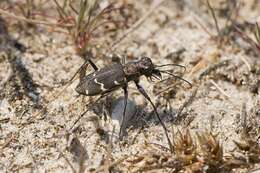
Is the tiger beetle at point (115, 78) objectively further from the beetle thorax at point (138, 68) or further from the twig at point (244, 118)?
the twig at point (244, 118)

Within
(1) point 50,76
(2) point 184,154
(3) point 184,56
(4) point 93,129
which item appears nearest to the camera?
(2) point 184,154

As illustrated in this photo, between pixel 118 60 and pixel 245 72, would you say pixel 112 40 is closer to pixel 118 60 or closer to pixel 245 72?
pixel 118 60

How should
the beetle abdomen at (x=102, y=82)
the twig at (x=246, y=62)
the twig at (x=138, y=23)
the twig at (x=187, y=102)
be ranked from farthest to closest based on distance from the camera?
the twig at (x=138, y=23) → the twig at (x=246, y=62) → the twig at (x=187, y=102) → the beetle abdomen at (x=102, y=82)

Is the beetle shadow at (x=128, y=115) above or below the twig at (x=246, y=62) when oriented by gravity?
below

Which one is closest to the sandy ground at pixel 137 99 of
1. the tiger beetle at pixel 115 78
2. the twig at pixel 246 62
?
the twig at pixel 246 62

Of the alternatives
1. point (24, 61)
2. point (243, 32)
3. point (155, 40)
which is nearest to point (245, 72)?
point (243, 32)

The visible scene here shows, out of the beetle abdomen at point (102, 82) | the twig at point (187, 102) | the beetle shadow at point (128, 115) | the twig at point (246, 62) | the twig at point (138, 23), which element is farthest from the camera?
the twig at point (138, 23)

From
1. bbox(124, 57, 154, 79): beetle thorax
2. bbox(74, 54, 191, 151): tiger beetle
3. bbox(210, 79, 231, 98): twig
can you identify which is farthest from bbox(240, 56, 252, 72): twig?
bbox(124, 57, 154, 79): beetle thorax

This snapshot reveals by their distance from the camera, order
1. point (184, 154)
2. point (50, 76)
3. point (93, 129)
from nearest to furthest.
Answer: point (184, 154) < point (93, 129) < point (50, 76)
